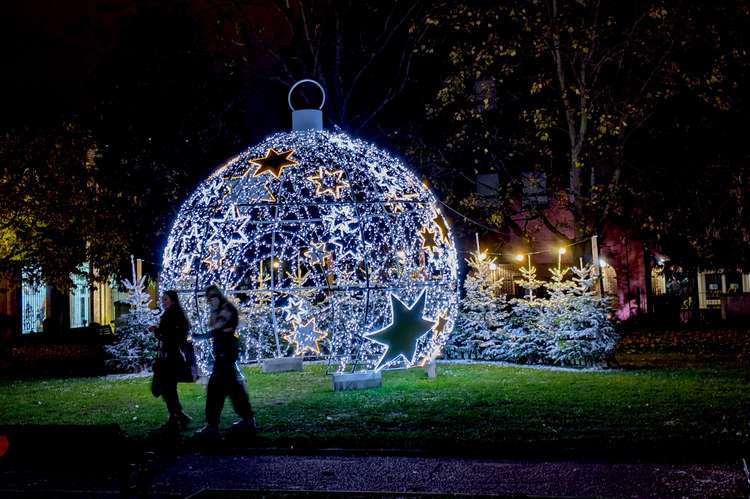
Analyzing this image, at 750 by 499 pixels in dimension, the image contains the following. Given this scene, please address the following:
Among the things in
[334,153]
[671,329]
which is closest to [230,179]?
[334,153]

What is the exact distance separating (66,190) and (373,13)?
10802 mm

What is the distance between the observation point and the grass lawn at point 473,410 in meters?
9.05

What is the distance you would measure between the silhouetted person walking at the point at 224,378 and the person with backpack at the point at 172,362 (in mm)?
621

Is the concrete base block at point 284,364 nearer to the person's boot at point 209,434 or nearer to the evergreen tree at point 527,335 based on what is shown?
the evergreen tree at point 527,335

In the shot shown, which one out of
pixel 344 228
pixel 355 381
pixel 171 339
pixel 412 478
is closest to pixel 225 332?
pixel 171 339

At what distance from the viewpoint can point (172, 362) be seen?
10.8 meters

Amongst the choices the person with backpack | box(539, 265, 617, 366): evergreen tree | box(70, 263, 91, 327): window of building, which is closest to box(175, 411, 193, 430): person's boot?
the person with backpack

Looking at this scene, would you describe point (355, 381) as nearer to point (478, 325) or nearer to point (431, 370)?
point (431, 370)

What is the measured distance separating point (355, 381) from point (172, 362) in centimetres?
383

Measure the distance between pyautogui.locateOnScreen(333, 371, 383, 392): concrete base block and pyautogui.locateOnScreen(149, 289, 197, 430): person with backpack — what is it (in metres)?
3.29

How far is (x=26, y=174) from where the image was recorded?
76.0ft

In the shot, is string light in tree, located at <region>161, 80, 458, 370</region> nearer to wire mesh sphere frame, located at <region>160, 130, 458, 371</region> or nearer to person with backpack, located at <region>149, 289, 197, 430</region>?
wire mesh sphere frame, located at <region>160, 130, 458, 371</region>

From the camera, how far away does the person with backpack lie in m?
10.7

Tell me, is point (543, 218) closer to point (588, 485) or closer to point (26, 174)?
point (26, 174)
